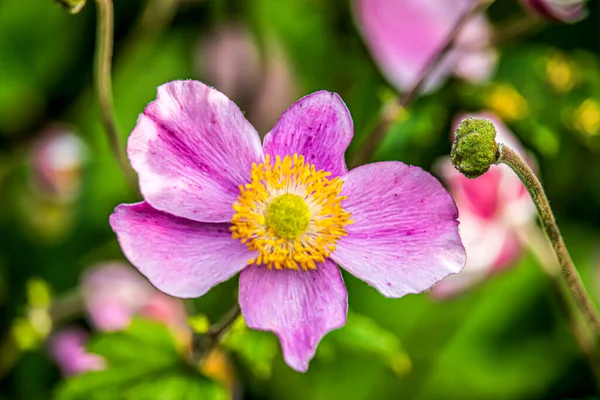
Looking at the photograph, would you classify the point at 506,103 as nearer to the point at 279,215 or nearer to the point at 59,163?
the point at 279,215

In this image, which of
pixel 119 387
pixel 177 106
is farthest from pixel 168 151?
pixel 119 387

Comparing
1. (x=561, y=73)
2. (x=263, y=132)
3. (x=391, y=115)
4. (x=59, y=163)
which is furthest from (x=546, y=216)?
(x=59, y=163)

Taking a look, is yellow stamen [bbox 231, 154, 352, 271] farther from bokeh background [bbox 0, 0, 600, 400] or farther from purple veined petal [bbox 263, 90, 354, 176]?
bokeh background [bbox 0, 0, 600, 400]

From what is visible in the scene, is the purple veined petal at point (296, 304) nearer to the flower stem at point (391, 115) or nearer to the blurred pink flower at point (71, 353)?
the flower stem at point (391, 115)

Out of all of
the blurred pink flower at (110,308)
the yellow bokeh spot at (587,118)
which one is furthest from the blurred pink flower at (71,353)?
the yellow bokeh spot at (587,118)

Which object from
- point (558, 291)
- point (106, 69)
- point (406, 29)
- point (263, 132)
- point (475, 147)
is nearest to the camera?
point (475, 147)

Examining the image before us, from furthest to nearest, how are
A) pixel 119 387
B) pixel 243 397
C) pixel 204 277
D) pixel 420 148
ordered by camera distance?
pixel 243 397 < pixel 420 148 < pixel 119 387 < pixel 204 277

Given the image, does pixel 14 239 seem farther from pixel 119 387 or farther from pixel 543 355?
pixel 543 355
